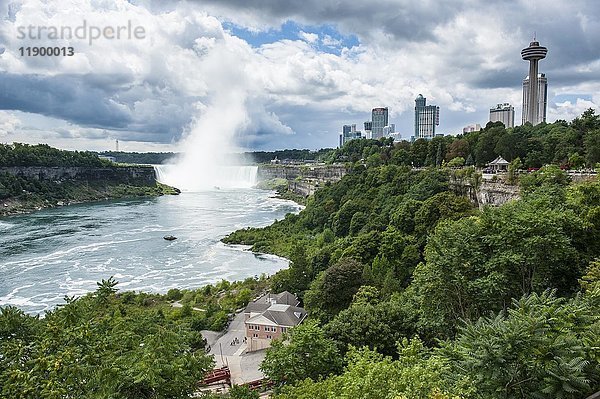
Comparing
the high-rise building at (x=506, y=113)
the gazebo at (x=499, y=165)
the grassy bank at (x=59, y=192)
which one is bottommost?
the grassy bank at (x=59, y=192)

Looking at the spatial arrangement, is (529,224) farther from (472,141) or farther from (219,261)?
(472,141)

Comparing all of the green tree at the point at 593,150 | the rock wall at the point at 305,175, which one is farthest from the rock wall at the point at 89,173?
the green tree at the point at 593,150

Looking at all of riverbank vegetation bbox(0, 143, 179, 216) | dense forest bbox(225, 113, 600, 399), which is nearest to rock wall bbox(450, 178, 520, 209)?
dense forest bbox(225, 113, 600, 399)

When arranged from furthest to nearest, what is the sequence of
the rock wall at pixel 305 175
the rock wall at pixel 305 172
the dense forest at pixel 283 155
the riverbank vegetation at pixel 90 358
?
1. the dense forest at pixel 283 155
2. the rock wall at pixel 305 175
3. the rock wall at pixel 305 172
4. the riverbank vegetation at pixel 90 358

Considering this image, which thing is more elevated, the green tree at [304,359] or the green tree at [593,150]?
the green tree at [593,150]

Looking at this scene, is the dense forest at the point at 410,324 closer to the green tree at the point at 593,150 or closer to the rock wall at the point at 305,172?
the green tree at the point at 593,150
